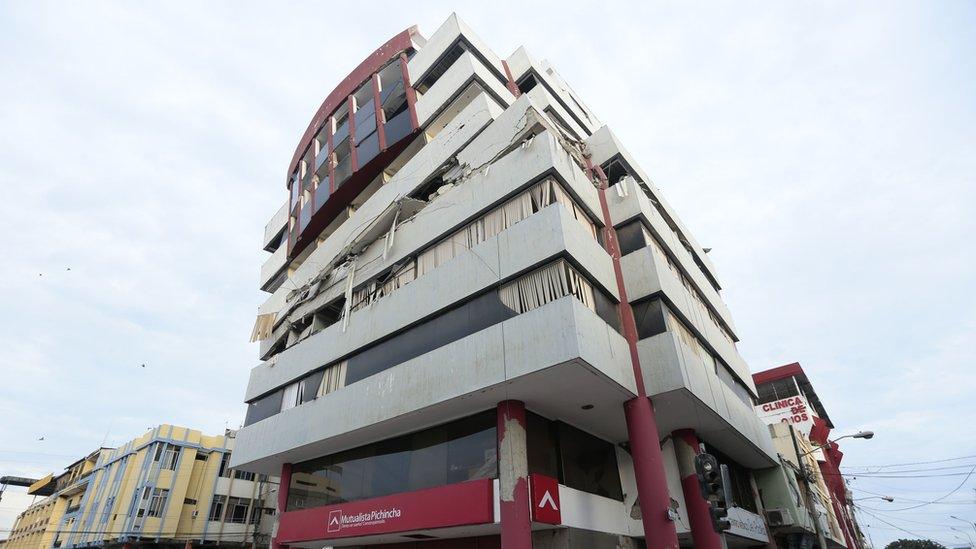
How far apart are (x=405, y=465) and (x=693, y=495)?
9.43 meters

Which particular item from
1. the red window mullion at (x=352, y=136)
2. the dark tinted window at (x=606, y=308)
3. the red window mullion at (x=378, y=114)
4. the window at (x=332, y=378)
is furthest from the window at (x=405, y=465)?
the red window mullion at (x=378, y=114)

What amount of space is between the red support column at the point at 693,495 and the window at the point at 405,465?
654 cm

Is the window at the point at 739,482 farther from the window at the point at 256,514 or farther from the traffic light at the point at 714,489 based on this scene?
the window at the point at 256,514

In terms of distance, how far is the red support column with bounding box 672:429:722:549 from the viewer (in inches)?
585

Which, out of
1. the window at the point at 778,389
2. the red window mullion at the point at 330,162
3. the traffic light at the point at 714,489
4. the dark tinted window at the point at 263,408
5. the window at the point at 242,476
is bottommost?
the traffic light at the point at 714,489

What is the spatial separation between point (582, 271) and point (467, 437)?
6.11 metres

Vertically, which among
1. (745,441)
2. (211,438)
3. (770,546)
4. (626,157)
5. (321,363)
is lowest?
(770,546)

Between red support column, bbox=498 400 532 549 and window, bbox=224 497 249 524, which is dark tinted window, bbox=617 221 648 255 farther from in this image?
window, bbox=224 497 249 524

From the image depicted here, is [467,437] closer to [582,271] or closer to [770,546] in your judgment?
[582,271]

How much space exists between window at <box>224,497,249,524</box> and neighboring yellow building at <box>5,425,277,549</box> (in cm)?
8

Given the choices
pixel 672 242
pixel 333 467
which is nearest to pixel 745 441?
pixel 672 242

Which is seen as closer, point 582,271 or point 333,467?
point 582,271

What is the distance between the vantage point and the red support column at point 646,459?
12555 mm

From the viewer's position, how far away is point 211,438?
1816 inches
